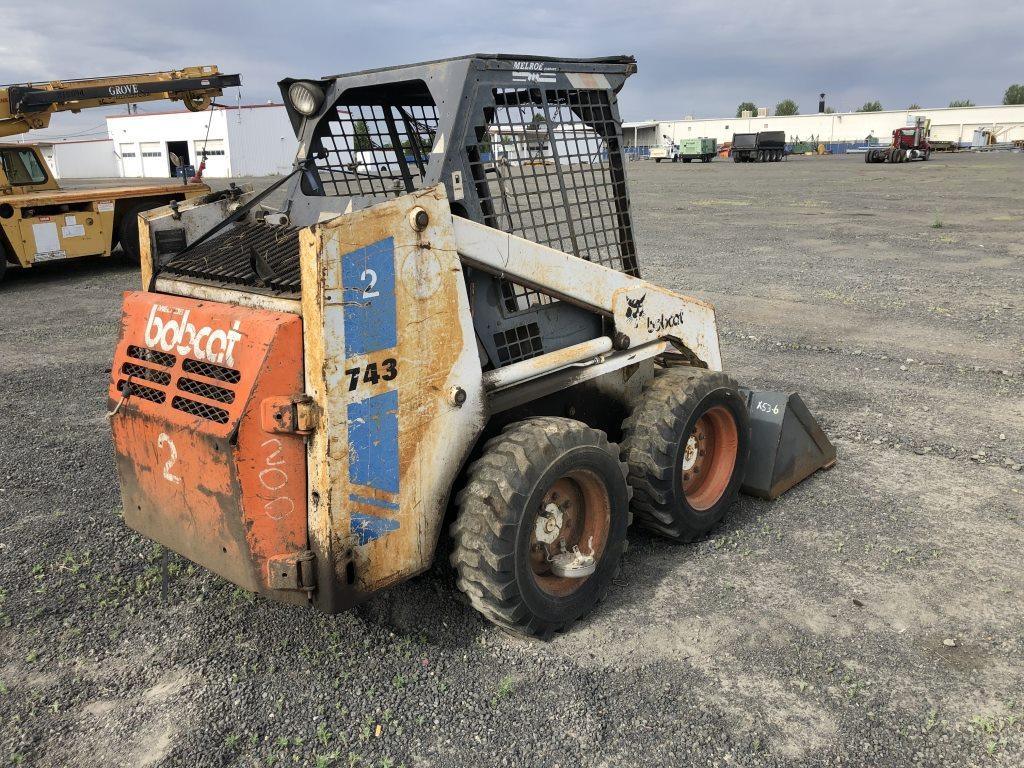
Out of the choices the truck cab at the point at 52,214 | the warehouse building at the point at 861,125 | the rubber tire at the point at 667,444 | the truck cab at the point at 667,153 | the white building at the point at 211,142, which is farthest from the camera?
the warehouse building at the point at 861,125

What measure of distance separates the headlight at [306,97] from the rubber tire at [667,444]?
210cm

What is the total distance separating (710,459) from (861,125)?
84471 mm

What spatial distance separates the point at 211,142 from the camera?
2197 inches

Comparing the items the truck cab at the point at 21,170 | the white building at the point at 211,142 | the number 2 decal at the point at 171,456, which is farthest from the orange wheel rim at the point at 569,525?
the white building at the point at 211,142

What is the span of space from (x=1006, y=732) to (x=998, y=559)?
1.39m

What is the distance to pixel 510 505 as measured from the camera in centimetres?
303

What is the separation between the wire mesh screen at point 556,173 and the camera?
11.3 ft

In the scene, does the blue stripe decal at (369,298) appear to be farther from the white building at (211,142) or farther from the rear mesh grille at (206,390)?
the white building at (211,142)

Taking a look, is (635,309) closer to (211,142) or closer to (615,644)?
(615,644)

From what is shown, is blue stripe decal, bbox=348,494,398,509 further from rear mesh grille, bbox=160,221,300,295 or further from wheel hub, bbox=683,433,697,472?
wheel hub, bbox=683,433,697,472

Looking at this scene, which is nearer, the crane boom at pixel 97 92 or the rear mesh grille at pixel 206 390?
the rear mesh grille at pixel 206 390

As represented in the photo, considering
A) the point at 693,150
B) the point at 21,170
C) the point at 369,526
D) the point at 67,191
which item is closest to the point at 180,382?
the point at 369,526

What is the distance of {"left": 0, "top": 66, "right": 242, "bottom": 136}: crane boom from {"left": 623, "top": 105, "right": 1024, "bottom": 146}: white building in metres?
60.0

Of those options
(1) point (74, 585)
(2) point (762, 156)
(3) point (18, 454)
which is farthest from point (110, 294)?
(2) point (762, 156)
